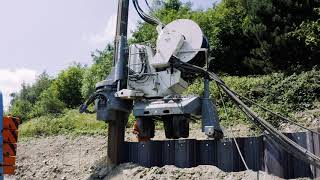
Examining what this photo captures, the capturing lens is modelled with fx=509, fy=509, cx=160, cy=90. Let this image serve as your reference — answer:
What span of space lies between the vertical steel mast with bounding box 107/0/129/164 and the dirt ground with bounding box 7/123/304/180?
384 millimetres

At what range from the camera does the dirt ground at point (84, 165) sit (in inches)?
464

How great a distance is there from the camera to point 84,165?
15.7m

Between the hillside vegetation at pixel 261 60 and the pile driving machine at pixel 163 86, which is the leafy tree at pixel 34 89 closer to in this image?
the hillside vegetation at pixel 261 60

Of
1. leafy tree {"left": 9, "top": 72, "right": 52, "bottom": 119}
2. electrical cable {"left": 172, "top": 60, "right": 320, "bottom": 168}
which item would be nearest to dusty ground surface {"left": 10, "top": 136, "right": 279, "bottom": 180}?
electrical cable {"left": 172, "top": 60, "right": 320, "bottom": 168}

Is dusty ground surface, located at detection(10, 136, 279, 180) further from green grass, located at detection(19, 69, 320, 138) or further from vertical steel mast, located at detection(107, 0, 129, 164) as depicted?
green grass, located at detection(19, 69, 320, 138)

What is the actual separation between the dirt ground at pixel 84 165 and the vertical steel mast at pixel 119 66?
0.38m

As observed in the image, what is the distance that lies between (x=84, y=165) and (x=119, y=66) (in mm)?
4670

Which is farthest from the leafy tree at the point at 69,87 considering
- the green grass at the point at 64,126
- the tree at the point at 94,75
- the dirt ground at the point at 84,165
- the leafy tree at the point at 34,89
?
the dirt ground at the point at 84,165

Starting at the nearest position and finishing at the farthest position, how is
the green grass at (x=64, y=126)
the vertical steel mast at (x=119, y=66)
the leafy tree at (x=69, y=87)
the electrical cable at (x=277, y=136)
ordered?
the electrical cable at (x=277, y=136), the vertical steel mast at (x=119, y=66), the green grass at (x=64, y=126), the leafy tree at (x=69, y=87)

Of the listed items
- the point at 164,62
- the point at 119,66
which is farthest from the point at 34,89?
the point at 164,62

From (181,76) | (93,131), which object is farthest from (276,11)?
(181,76)

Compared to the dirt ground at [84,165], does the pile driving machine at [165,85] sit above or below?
above

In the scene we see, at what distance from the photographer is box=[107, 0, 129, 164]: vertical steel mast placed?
12523mm

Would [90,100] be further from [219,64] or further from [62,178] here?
[219,64]
